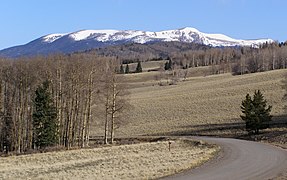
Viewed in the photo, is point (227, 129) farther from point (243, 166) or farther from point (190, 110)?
point (243, 166)

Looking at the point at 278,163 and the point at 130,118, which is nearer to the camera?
the point at 278,163

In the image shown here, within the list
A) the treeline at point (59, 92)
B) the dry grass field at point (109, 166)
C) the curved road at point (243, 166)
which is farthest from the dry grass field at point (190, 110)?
the curved road at point (243, 166)

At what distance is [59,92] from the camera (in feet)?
157

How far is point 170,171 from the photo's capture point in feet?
75.4

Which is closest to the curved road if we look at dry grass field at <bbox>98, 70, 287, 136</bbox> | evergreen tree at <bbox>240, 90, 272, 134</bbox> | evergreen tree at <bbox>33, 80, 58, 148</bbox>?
evergreen tree at <bbox>240, 90, 272, 134</bbox>

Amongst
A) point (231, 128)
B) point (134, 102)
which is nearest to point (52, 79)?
point (231, 128)

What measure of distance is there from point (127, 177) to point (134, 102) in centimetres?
6524

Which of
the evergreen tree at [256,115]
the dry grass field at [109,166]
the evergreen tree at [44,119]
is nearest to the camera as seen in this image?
the dry grass field at [109,166]

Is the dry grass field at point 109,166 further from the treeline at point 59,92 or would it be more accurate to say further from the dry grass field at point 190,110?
the dry grass field at point 190,110

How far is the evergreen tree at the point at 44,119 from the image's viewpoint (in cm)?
4756

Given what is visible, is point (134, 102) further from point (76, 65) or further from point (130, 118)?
point (76, 65)

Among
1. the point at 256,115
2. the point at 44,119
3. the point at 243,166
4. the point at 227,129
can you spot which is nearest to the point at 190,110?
the point at 227,129

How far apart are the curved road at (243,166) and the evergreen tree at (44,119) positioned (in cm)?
2174

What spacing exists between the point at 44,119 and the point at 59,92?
317cm
